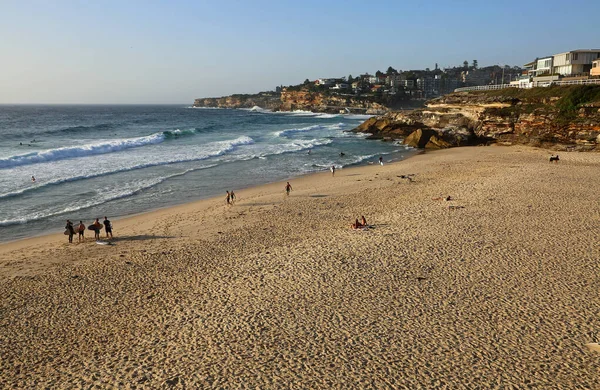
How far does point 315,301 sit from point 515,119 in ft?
115

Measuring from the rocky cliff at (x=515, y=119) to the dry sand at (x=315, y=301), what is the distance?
18.0 meters

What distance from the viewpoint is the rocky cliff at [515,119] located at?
32.5 metres

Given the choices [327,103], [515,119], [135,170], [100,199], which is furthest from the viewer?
[327,103]

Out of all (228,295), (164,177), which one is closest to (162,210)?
(164,177)

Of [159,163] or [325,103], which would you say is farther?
[325,103]

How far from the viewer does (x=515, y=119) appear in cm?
3741

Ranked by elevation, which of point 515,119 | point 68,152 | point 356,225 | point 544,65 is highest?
point 544,65

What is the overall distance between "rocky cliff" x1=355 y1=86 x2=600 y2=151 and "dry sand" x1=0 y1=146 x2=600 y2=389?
17967 millimetres

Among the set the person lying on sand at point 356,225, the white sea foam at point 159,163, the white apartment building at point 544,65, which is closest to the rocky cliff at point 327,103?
the white apartment building at point 544,65

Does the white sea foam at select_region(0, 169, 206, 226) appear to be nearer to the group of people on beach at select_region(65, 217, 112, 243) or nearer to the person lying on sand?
the group of people on beach at select_region(65, 217, 112, 243)

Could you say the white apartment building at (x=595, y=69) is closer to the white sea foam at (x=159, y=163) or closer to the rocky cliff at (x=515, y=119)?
the rocky cliff at (x=515, y=119)

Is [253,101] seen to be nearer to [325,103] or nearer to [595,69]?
[325,103]

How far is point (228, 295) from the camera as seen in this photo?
10.7 meters

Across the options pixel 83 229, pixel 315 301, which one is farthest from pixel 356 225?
pixel 83 229
